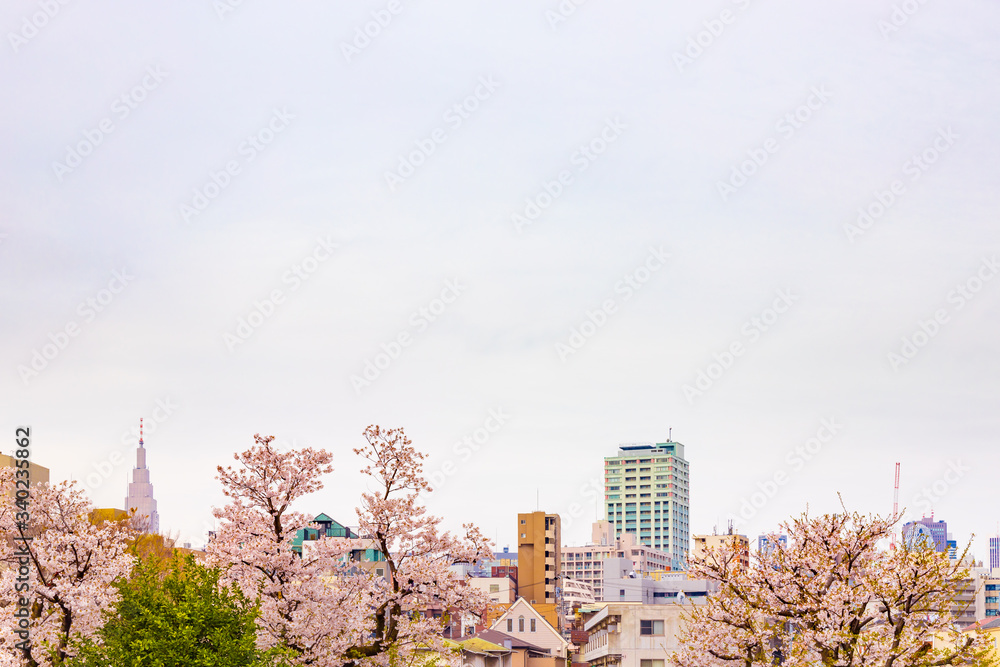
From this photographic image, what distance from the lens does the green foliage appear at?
33531mm

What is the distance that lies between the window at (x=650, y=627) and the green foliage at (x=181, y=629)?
2523 inches

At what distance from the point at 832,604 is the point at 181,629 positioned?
21433mm

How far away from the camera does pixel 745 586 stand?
39656 millimetres

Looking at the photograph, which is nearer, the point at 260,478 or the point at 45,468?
the point at 260,478

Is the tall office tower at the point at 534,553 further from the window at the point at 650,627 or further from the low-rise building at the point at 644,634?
the window at the point at 650,627

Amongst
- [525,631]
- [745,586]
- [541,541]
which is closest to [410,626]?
[745,586]

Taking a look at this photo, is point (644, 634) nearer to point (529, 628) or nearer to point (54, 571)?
point (529, 628)

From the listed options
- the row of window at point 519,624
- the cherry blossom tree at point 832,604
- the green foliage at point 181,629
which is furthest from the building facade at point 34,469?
the cherry blossom tree at point 832,604

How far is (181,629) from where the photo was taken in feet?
111

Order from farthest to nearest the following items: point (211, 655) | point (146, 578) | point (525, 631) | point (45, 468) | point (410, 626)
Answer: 1. point (525, 631)
2. point (45, 468)
3. point (410, 626)
4. point (146, 578)
5. point (211, 655)

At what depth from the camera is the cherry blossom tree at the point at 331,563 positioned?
1516 inches

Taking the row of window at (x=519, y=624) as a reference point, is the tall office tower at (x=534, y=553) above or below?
above

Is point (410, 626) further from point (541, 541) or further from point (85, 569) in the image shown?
point (541, 541)

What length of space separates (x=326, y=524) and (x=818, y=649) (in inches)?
4252
